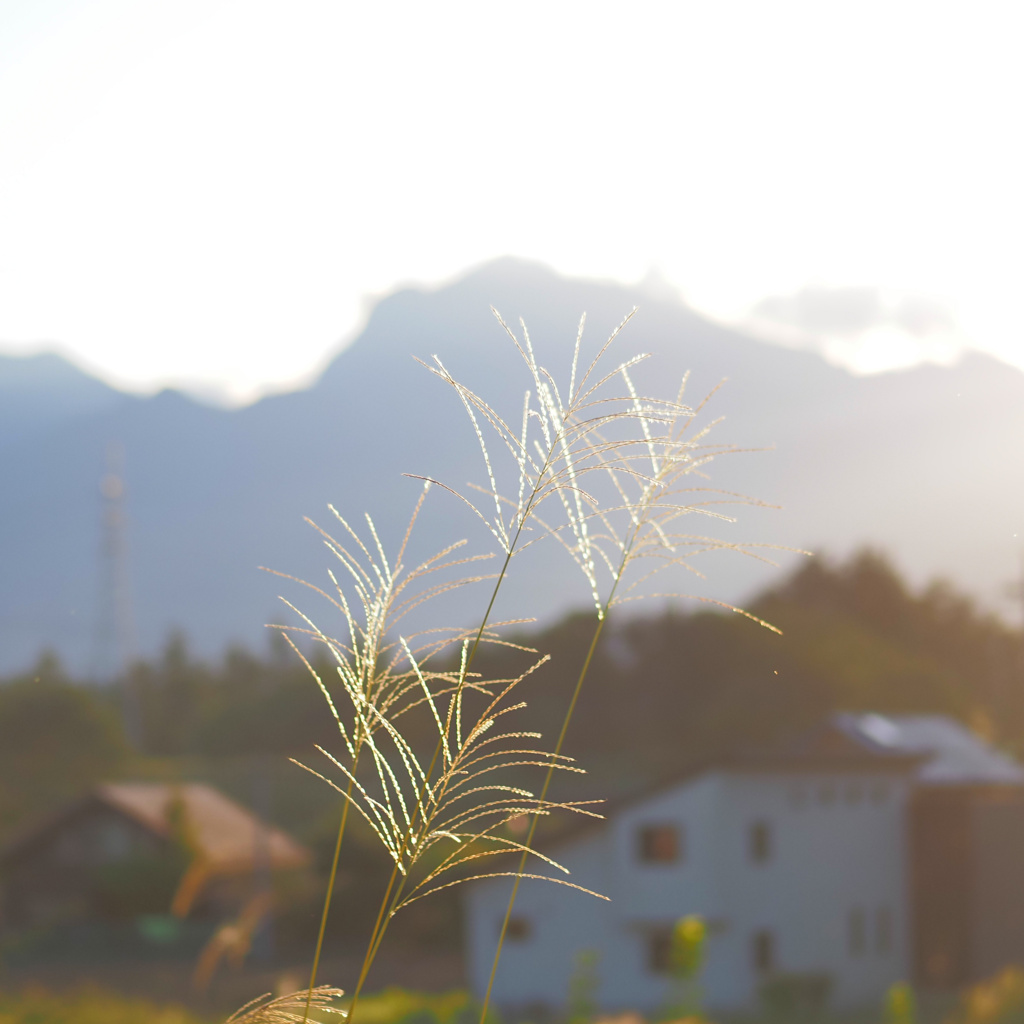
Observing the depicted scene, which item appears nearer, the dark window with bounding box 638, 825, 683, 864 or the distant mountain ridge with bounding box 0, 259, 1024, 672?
the dark window with bounding box 638, 825, 683, 864

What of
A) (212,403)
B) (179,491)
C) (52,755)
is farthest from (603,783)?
(212,403)

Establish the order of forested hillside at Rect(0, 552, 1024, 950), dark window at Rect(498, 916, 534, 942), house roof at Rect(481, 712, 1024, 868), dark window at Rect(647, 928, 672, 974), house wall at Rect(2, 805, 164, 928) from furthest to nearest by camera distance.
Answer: forested hillside at Rect(0, 552, 1024, 950) < house wall at Rect(2, 805, 164, 928) < dark window at Rect(498, 916, 534, 942) < dark window at Rect(647, 928, 672, 974) < house roof at Rect(481, 712, 1024, 868)

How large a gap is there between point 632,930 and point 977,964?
403cm

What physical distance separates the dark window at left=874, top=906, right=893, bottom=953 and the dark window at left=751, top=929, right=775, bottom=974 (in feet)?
4.71

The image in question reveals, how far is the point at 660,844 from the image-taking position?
12.3 meters

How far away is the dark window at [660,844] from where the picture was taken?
39.9ft

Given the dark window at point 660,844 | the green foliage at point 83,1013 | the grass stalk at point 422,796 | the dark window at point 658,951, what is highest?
the grass stalk at point 422,796

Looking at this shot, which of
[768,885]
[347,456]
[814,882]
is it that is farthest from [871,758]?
[347,456]

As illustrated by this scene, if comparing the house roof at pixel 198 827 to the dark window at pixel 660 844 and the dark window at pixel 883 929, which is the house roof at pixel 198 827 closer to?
the dark window at pixel 660 844

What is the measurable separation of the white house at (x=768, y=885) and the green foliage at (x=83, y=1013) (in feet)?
15.7

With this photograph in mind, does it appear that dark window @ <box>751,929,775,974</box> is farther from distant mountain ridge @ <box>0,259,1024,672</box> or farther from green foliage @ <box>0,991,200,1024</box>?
distant mountain ridge @ <box>0,259,1024,672</box>

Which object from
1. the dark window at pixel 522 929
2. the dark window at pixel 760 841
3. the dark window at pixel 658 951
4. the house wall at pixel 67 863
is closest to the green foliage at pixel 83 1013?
the dark window at pixel 522 929

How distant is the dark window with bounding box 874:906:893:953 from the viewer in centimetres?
1304

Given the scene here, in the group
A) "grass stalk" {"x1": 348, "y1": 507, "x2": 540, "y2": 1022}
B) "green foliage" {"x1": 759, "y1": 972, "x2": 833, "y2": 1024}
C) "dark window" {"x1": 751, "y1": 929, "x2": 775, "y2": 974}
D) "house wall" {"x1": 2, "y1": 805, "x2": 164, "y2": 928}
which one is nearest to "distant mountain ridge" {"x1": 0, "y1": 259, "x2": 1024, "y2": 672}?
"house wall" {"x1": 2, "y1": 805, "x2": 164, "y2": 928}
